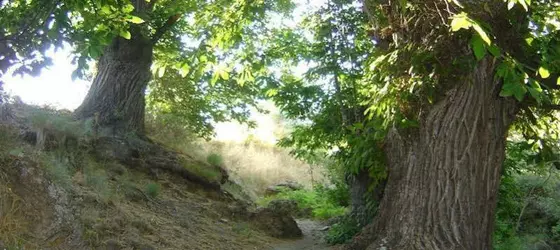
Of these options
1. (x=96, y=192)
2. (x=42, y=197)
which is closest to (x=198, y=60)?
(x=96, y=192)

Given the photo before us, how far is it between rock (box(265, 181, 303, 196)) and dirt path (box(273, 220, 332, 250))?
8.04m

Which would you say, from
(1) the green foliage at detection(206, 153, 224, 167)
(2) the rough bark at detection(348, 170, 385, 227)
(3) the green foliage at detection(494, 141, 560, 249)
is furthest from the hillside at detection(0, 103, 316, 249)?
(3) the green foliage at detection(494, 141, 560, 249)

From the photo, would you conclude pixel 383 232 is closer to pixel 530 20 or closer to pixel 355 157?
pixel 355 157

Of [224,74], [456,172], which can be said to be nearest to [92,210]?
[224,74]

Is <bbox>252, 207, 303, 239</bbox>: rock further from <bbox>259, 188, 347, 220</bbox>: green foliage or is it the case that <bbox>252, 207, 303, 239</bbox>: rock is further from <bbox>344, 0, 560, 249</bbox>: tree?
<bbox>344, 0, 560, 249</bbox>: tree

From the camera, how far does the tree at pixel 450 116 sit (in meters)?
5.08

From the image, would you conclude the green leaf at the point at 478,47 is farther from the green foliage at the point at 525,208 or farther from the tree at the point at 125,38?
the green foliage at the point at 525,208

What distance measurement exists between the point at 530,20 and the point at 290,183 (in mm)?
16090

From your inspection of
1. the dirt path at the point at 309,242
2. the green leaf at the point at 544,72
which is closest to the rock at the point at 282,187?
the dirt path at the point at 309,242

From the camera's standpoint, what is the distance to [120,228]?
19.6ft

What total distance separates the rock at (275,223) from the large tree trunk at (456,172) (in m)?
4.09

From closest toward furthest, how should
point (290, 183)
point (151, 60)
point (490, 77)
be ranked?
point (490, 77) < point (151, 60) < point (290, 183)

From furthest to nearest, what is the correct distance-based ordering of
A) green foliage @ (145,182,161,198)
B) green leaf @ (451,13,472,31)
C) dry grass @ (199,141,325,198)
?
1. dry grass @ (199,141,325,198)
2. green foliage @ (145,182,161,198)
3. green leaf @ (451,13,472,31)

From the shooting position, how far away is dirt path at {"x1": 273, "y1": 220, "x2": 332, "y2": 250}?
8.71 meters
